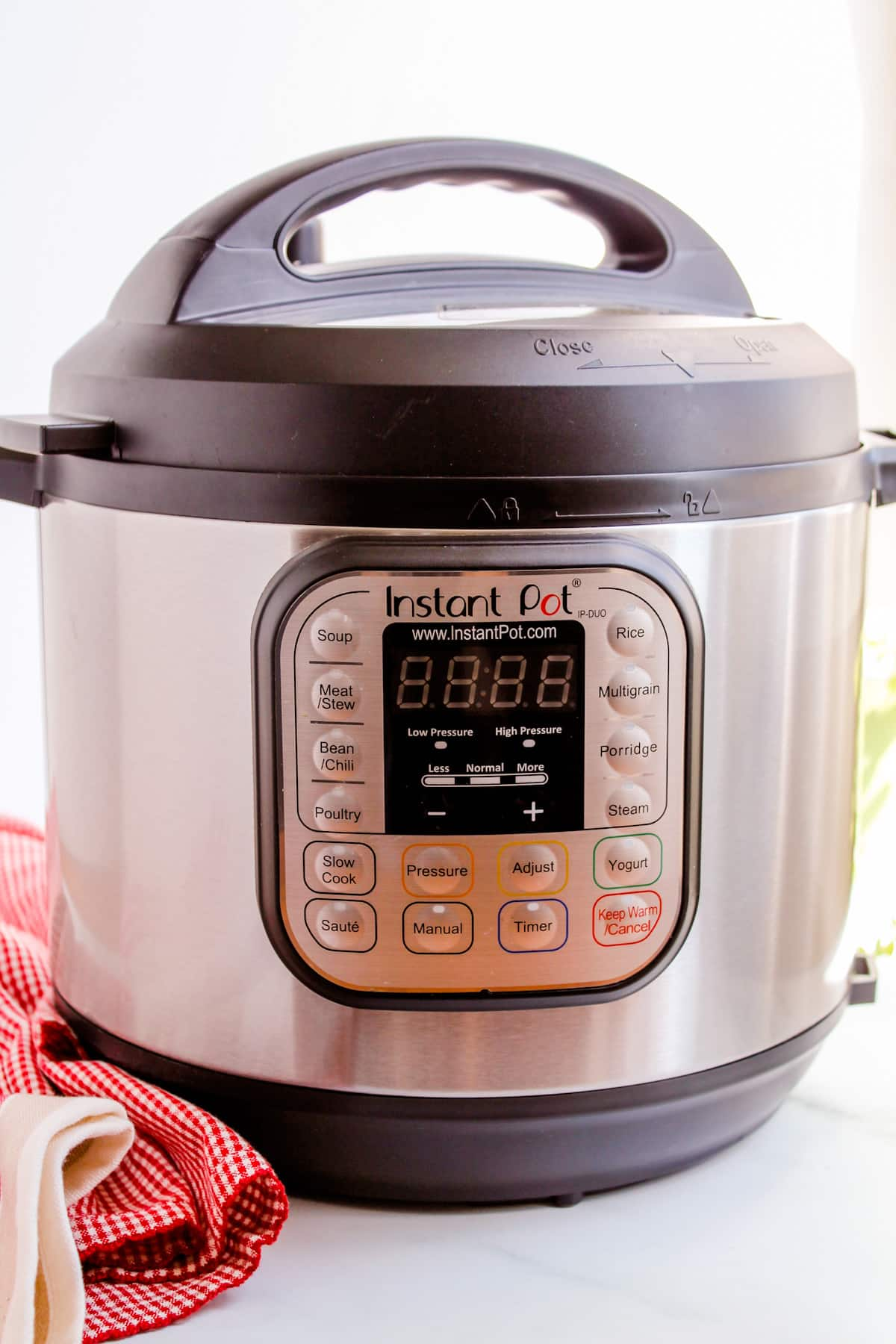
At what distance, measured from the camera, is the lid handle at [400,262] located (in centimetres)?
64

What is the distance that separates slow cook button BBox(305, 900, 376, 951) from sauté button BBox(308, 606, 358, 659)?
0.10 metres

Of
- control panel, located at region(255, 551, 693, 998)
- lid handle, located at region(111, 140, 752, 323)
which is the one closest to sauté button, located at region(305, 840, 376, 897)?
control panel, located at region(255, 551, 693, 998)

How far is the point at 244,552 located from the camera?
57 centimetres

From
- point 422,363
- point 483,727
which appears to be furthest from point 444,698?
point 422,363

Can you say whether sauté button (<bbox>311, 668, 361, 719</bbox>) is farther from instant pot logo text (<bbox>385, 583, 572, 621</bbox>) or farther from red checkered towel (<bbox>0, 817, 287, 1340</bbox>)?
red checkered towel (<bbox>0, 817, 287, 1340</bbox>)

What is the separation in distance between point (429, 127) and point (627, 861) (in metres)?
0.72

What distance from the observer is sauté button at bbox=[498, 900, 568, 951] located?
584 mm

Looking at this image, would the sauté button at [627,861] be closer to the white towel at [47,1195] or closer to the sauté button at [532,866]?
the sauté button at [532,866]

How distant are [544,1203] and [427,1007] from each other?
13 cm

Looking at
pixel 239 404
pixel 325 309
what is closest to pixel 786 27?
pixel 325 309

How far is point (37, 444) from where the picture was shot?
1.97ft

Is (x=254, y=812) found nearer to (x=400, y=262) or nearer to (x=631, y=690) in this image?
(x=631, y=690)

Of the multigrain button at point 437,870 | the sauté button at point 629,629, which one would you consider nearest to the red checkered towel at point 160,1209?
the multigrain button at point 437,870

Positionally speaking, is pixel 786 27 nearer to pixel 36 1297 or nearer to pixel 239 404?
pixel 239 404
